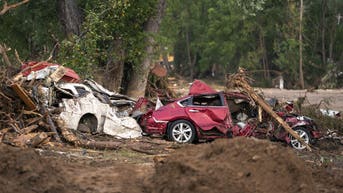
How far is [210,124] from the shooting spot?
1805cm

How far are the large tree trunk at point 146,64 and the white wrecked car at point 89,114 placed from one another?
815cm

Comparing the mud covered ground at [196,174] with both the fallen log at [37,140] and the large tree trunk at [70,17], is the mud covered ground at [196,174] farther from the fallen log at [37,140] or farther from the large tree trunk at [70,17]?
the large tree trunk at [70,17]

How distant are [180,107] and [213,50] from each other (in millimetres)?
53420

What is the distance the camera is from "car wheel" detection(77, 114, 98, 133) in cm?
1838

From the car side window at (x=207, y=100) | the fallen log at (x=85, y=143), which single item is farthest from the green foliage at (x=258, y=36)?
the fallen log at (x=85, y=143)

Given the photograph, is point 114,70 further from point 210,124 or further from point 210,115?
point 210,124

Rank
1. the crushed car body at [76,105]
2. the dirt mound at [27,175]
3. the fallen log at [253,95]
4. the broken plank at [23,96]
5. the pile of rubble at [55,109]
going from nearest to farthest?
the dirt mound at [27,175], the pile of rubble at [55,109], the broken plank at [23,96], the fallen log at [253,95], the crushed car body at [76,105]

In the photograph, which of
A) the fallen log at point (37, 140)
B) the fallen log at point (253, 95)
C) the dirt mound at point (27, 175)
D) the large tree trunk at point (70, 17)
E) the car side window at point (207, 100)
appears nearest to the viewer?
the dirt mound at point (27, 175)

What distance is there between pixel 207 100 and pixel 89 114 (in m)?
3.22

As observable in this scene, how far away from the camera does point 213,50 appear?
71.4m

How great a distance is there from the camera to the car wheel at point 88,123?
18378 millimetres

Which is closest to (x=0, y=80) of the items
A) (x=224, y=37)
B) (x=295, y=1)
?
(x=295, y=1)

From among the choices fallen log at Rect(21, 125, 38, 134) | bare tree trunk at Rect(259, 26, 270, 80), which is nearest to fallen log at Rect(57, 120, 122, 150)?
fallen log at Rect(21, 125, 38, 134)

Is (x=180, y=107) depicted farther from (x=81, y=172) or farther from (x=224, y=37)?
(x=224, y=37)
